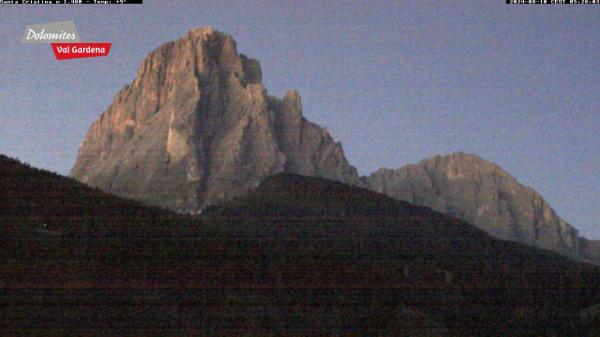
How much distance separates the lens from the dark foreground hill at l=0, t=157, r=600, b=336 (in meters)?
35.0

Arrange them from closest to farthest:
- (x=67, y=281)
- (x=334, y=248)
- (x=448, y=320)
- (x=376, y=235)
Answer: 1. (x=67, y=281)
2. (x=448, y=320)
3. (x=334, y=248)
4. (x=376, y=235)

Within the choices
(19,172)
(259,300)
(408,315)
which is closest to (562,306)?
(408,315)

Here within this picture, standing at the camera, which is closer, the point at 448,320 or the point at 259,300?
the point at 259,300

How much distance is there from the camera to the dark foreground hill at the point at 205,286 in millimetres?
35000

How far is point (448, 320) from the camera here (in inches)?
2100

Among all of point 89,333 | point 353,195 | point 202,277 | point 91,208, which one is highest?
point 353,195

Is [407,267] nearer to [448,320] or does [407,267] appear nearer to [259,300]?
[448,320]

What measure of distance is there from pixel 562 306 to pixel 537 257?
185ft

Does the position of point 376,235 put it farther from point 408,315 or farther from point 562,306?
point 408,315

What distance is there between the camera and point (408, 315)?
156ft

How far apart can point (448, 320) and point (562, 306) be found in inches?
634

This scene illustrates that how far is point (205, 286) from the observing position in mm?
41219

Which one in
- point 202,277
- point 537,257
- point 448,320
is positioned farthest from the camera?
point 537,257

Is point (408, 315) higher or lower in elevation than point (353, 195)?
lower
